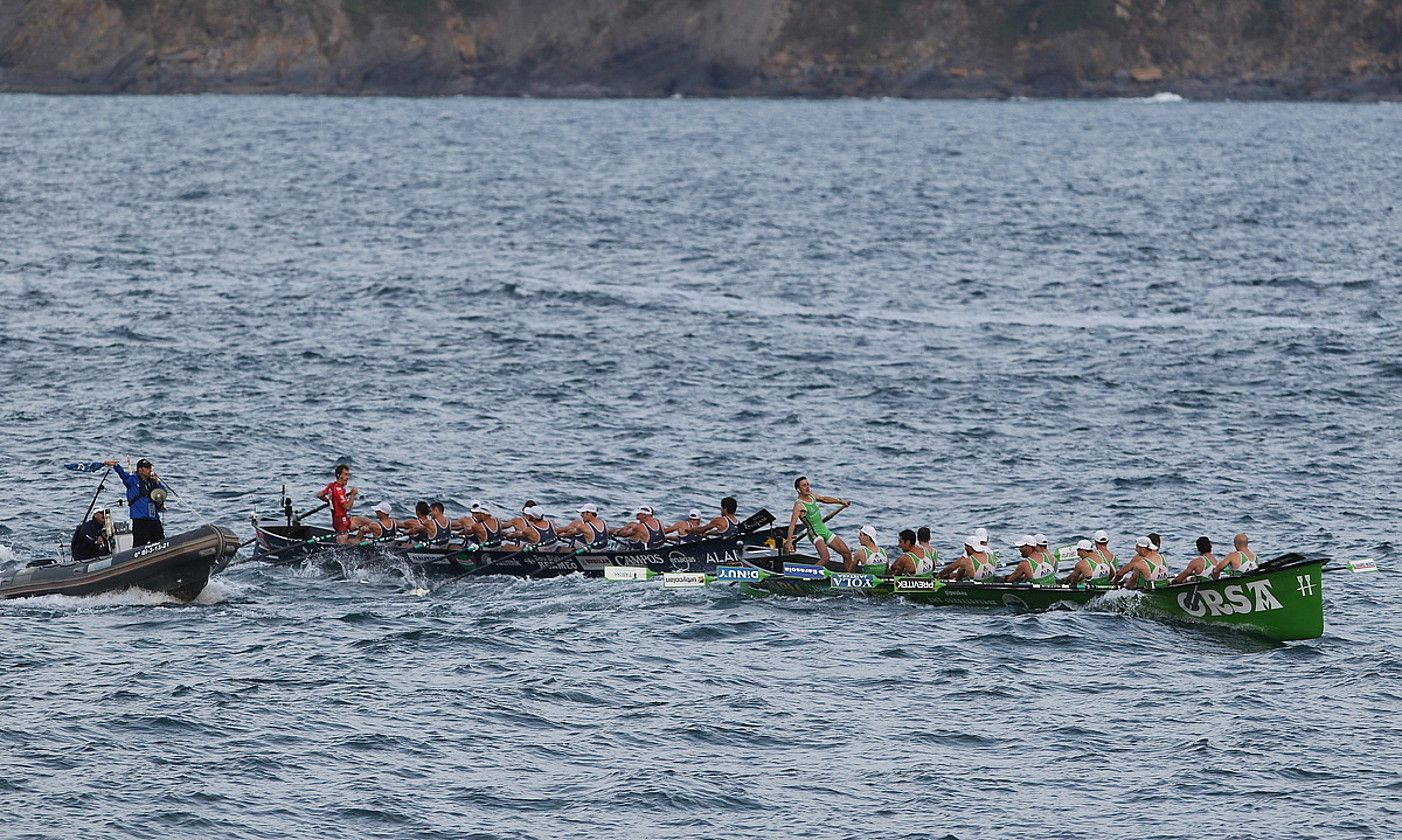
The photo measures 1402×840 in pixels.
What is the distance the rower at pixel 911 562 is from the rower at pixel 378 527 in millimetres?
10679

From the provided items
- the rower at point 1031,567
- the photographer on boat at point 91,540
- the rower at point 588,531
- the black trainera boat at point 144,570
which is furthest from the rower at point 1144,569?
the photographer on boat at point 91,540

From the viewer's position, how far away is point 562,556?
3856 cm

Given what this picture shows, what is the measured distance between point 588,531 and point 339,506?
5650 millimetres

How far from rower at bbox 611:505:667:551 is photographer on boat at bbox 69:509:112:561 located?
33.4ft

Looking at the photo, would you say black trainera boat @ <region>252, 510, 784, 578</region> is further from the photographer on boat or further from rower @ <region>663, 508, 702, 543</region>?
the photographer on boat

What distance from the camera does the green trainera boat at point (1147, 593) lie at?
3356cm

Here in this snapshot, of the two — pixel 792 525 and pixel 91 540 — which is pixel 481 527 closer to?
pixel 792 525

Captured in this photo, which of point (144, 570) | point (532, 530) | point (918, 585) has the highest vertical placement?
point (532, 530)

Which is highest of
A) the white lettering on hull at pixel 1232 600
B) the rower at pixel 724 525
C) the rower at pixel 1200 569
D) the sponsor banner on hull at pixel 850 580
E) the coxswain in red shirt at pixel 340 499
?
the coxswain in red shirt at pixel 340 499

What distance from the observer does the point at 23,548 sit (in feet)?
130

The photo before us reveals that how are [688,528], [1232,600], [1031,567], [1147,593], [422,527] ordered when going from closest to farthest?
1. [1232,600]
2. [1147,593]
3. [1031,567]
4. [688,528]
5. [422,527]

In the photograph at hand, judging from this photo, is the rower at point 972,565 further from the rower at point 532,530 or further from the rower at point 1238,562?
the rower at point 532,530

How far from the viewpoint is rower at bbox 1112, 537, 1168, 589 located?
35312mm

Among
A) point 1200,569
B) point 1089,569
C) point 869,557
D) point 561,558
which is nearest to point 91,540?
point 561,558
